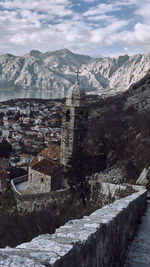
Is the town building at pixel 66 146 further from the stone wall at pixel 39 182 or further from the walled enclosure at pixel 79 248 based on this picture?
the walled enclosure at pixel 79 248

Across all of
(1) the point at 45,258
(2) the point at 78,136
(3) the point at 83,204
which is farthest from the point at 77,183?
(1) the point at 45,258

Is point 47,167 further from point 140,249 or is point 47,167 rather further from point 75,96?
point 140,249

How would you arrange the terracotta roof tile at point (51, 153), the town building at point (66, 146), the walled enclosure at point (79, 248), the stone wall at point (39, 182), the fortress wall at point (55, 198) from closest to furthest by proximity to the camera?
the walled enclosure at point (79, 248), the fortress wall at point (55, 198), the stone wall at point (39, 182), the town building at point (66, 146), the terracotta roof tile at point (51, 153)

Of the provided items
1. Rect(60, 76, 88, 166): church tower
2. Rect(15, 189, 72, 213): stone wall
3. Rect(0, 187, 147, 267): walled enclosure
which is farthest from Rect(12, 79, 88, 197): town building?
Rect(0, 187, 147, 267): walled enclosure

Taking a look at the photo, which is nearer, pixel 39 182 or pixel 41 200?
pixel 41 200

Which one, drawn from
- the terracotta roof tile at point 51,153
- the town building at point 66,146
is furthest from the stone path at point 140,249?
the terracotta roof tile at point 51,153

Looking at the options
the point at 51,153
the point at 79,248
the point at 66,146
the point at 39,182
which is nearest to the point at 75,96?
the point at 66,146

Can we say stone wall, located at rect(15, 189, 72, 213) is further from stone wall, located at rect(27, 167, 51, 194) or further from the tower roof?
the tower roof
